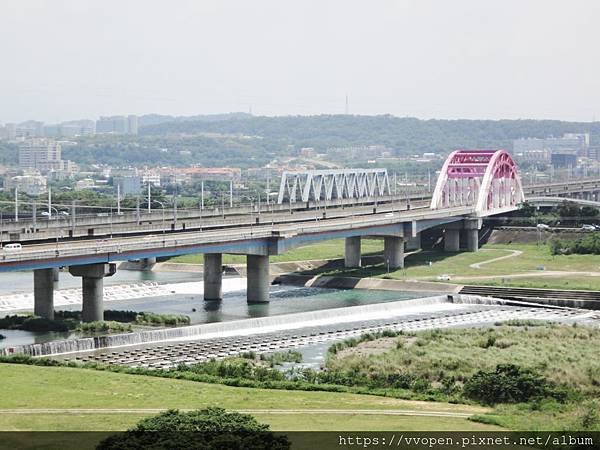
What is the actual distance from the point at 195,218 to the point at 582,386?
239 ft

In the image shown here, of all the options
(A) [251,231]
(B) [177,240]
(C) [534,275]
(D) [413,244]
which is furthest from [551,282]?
(B) [177,240]

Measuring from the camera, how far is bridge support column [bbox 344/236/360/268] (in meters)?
120

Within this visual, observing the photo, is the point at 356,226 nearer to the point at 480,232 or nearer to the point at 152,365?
the point at 480,232

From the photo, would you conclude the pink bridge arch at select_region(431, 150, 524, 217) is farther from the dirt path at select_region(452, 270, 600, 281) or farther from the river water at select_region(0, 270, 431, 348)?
the river water at select_region(0, 270, 431, 348)

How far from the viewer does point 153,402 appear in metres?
49.0

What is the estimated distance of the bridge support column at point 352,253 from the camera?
120062 mm

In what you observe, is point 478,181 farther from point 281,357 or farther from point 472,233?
point 281,357

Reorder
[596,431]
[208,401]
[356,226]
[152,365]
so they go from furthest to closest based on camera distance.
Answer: [356,226], [152,365], [208,401], [596,431]

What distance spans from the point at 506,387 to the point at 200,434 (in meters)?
19.1

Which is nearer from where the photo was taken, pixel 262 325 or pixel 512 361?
pixel 512 361

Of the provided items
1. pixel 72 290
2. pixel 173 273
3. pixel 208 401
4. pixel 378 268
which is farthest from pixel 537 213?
pixel 208 401

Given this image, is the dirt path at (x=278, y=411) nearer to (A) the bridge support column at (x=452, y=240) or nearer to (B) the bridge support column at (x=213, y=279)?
(B) the bridge support column at (x=213, y=279)

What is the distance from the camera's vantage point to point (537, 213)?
521ft

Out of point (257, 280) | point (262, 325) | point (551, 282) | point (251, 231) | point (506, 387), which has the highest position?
point (251, 231)
